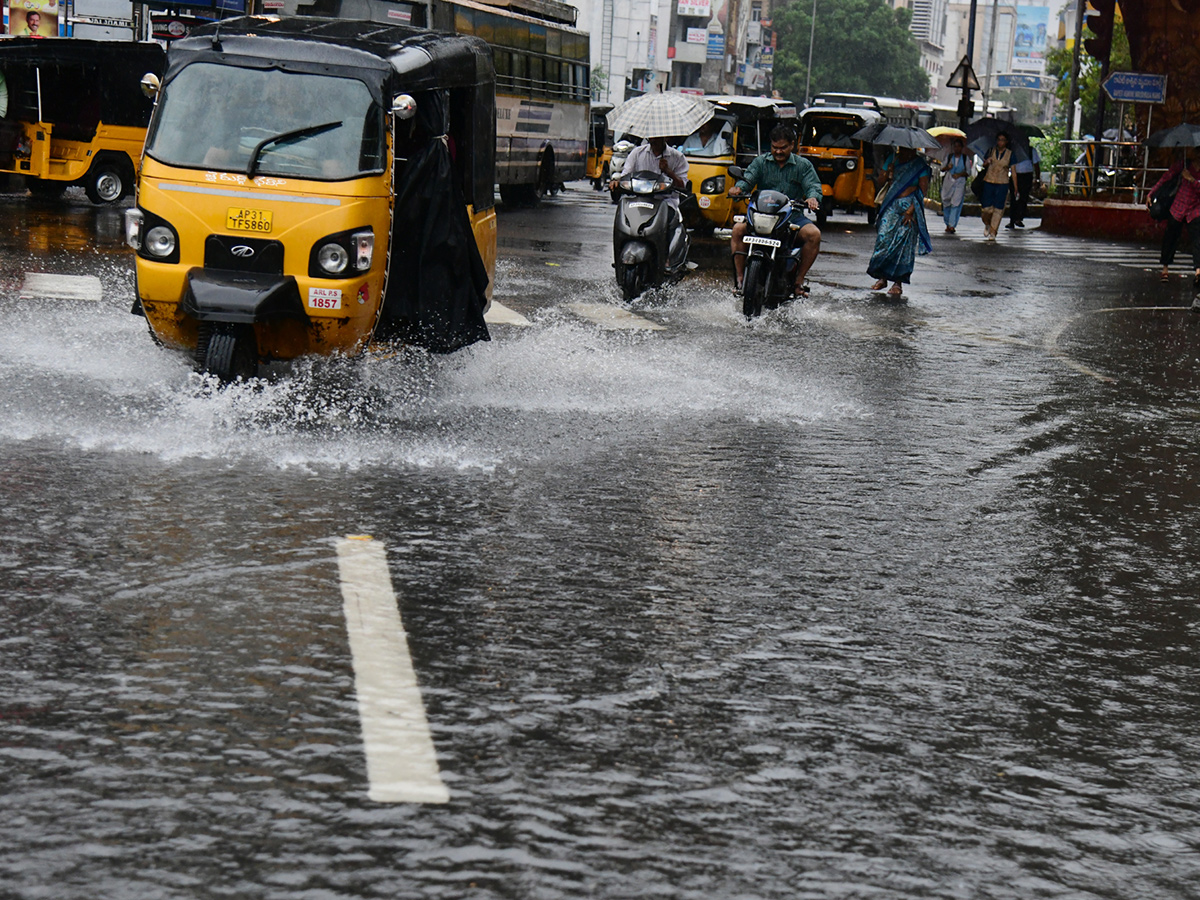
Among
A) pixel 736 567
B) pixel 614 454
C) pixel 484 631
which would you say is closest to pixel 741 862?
pixel 484 631

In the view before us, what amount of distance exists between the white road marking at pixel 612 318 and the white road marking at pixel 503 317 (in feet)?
1.95

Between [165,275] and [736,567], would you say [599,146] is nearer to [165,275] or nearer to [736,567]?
[165,275]

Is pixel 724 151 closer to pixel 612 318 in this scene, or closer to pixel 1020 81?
pixel 612 318

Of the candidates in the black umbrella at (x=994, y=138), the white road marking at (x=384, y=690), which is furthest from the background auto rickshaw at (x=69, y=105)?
the white road marking at (x=384, y=690)

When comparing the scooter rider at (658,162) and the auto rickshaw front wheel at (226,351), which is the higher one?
the scooter rider at (658,162)

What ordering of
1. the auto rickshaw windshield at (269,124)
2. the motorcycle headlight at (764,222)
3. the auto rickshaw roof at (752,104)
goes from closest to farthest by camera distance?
the auto rickshaw windshield at (269,124) → the motorcycle headlight at (764,222) → the auto rickshaw roof at (752,104)

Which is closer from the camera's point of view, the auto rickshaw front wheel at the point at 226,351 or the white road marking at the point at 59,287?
the auto rickshaw front wheel at the point at 226,351

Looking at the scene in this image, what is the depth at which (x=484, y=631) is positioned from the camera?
16.3 feet

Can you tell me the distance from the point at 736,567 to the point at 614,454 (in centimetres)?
201

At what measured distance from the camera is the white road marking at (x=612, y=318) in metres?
13.2

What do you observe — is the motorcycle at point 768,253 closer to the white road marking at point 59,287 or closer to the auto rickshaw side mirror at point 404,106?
the white road marking at point 59,287

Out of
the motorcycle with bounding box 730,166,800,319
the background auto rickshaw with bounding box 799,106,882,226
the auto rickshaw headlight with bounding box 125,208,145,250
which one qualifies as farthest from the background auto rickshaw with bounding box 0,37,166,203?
the background auto rickshaw with bounding box 799,106,882,226

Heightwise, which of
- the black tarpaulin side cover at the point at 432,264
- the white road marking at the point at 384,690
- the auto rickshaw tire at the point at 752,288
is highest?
the black tarpaulin side cover at the point at 432,264

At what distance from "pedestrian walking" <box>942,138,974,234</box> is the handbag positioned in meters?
9.73
